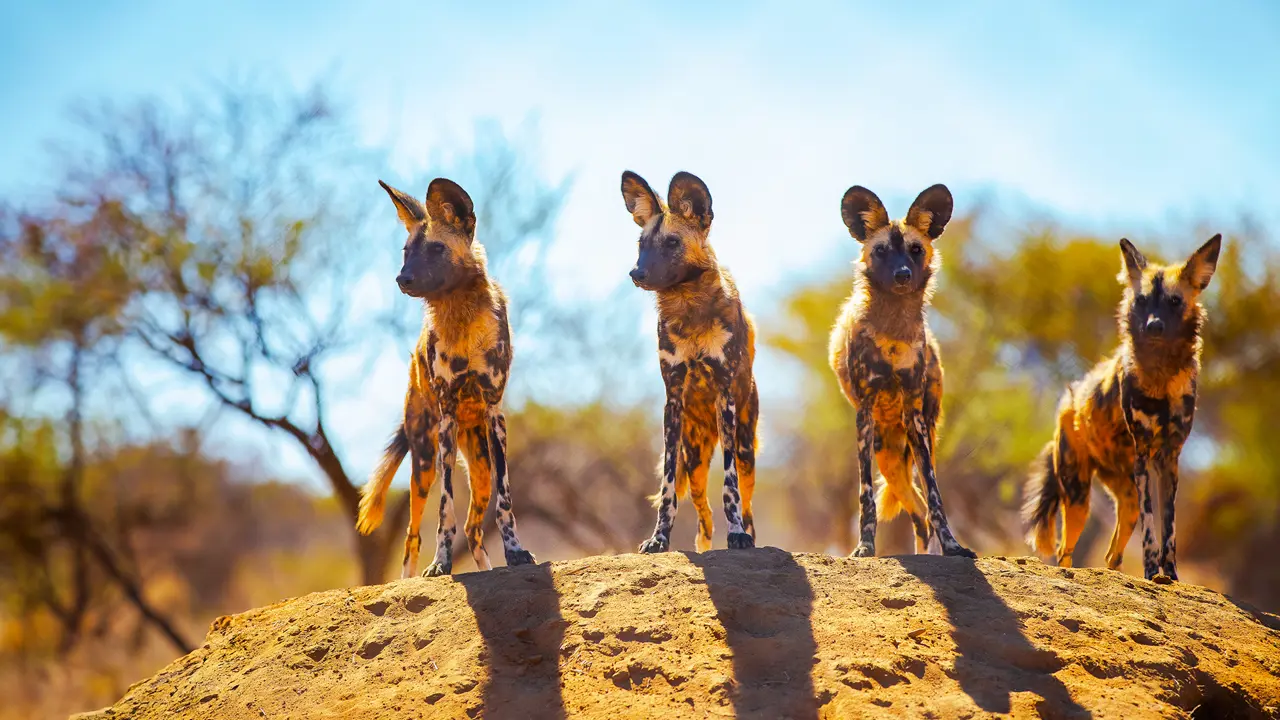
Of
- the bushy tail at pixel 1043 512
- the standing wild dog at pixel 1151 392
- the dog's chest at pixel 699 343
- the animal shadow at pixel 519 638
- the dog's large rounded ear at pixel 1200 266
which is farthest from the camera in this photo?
the bushy tail at pixel 1043 512

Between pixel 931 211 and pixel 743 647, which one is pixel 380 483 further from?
pixel 931 211

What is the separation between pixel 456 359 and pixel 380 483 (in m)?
1.49

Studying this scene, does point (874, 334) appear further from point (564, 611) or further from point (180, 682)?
point (180, 682)

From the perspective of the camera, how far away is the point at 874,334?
6.97m

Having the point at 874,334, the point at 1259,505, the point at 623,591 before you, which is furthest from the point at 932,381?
the point at 1259,505

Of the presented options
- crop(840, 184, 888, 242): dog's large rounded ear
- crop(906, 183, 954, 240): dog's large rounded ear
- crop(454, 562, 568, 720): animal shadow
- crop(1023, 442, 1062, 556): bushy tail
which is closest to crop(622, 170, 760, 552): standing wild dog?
crop(840, 184, 888, 242): dog's large rounded ear

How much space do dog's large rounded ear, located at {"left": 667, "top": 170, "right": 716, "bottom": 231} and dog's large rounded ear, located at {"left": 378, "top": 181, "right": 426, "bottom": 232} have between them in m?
1.71

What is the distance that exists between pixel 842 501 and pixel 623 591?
1376cm

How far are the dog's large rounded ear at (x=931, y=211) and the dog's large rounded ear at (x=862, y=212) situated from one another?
0.20 m

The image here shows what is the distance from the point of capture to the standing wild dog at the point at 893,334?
6863 mm

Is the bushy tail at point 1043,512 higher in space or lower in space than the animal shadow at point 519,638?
higher

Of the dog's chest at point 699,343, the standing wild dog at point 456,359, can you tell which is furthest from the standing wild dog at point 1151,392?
the standing wild dog at point 456,359

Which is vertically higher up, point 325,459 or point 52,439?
point 52,439

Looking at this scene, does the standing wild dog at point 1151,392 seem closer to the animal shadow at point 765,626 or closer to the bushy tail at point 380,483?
the animal shadow at point 765,626
